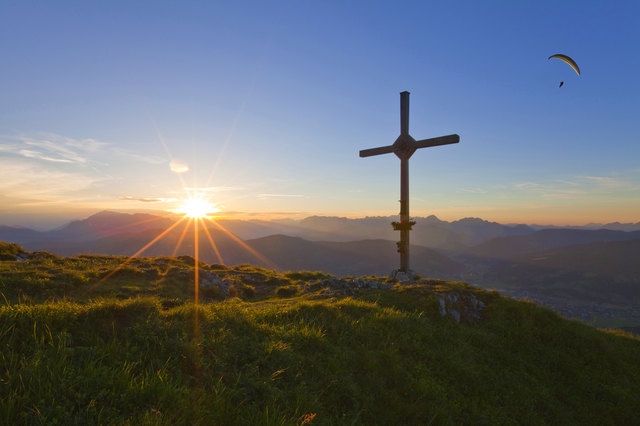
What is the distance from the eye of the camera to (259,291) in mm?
18156

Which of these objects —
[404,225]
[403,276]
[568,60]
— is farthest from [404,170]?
[568,60]

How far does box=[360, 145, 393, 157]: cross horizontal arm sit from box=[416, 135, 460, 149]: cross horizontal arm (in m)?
1.76

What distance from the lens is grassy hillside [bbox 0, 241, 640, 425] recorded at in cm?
416

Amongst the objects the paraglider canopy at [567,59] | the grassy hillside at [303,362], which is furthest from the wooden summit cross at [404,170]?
the paraglider canopy at [567,59]

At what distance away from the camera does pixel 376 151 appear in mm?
18859

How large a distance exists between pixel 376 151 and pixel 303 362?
15.1 m

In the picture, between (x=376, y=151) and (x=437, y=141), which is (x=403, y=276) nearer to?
(x=437, y=141)

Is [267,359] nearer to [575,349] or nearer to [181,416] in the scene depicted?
[181,416]

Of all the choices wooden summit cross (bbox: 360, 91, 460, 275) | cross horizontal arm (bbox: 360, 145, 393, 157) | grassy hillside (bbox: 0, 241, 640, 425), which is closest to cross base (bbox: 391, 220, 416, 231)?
wooden summit cross (bbox: 360, 91, 460, 275)

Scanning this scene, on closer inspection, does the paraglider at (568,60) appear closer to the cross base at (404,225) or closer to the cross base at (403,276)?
the cross base at (404,225)

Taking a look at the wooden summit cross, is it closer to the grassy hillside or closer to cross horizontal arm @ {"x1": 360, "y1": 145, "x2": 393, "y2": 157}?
cross horizontal arm @ {"x1": 360, "y1": 145, "x2": 393, "y2": 157}

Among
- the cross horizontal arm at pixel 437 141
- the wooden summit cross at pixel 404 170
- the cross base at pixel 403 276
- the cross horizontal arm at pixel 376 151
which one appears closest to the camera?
the cross horizontal arm at pixel 437 141

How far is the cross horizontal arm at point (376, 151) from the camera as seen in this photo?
1830 cm

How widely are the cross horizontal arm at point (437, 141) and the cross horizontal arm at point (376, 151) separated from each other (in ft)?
5.76
